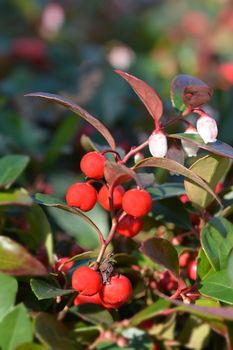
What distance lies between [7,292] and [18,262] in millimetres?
35

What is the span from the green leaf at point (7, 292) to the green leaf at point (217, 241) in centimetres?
24

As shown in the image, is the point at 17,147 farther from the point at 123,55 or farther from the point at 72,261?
the point at 123,55

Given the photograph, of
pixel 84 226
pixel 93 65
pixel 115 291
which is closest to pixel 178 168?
pixel 115 291

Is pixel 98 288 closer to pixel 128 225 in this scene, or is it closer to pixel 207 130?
pixel 128 225

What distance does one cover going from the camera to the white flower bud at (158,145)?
89 centimetres

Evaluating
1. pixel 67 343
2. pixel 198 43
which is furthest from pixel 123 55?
pixel 67 343

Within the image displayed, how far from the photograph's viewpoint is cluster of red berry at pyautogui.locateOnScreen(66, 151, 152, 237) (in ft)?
2.79

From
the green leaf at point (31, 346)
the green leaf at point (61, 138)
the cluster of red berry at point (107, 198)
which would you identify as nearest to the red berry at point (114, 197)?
the cluster of red berry at point (107, 198)

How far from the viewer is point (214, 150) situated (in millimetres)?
861

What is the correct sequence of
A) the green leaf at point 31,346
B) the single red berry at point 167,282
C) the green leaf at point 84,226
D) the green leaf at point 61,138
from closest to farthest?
the green leaf at point 31,346 → the single red berry at point 167,282 → the green leaf at point 84,226 → the green leaf at point 61,138

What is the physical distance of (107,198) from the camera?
2.95ft

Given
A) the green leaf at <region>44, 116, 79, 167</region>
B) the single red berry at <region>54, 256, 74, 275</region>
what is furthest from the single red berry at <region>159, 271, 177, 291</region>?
the green leaf at <region>44, 116, 79, 167</region>

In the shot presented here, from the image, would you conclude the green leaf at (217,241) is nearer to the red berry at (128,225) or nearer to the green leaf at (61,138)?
the red berry at (128,225)

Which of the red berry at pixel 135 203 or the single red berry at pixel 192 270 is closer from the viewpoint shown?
the red berry at pixel 135 203
